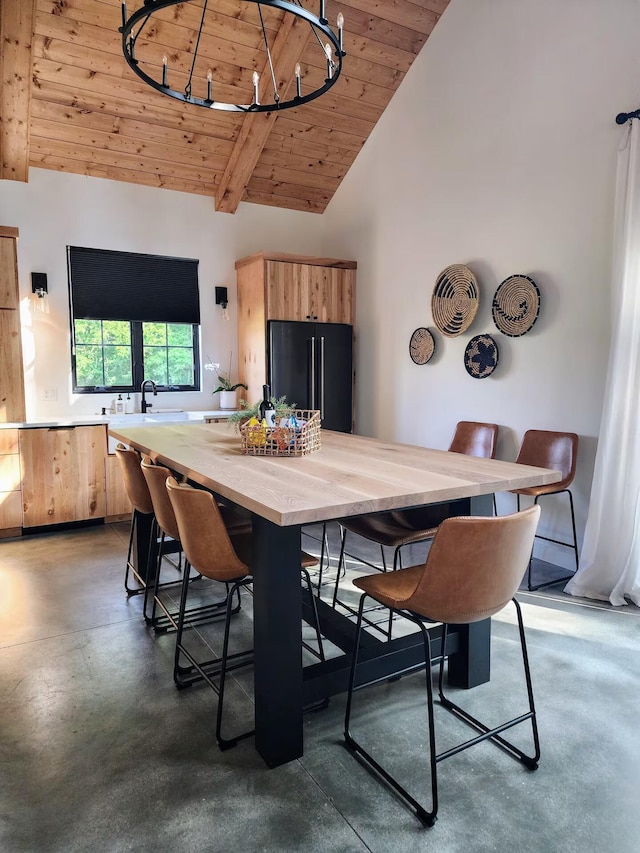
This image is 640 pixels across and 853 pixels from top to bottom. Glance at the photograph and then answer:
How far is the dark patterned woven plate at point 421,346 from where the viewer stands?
4598 millimetres

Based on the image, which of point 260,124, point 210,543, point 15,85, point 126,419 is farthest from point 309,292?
point 210,543

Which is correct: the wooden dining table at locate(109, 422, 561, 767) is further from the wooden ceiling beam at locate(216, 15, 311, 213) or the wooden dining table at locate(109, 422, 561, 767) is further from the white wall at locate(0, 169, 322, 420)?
the wooden ceiling beam at locate(216, 15, 311, 213)

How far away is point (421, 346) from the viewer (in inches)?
185

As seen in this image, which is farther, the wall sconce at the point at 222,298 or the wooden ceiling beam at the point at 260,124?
the wall sconce at the point at 222,298

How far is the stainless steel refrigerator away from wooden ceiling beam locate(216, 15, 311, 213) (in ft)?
4.54

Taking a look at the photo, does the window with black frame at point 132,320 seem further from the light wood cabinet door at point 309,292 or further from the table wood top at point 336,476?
the table wood top at point 336,476

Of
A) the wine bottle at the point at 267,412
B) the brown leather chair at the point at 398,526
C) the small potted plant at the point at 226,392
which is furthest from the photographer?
the small potted plant at the point at 226,392

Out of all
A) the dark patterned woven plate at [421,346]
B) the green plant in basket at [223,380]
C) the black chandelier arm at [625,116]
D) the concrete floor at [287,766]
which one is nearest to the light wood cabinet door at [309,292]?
the green plant in basket at [223,380]

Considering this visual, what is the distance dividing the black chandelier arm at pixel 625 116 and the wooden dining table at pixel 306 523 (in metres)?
2.18

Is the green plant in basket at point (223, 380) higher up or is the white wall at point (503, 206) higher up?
the white wall at point (503, 206)

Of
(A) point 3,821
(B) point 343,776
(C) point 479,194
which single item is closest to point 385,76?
(C) point 479,194

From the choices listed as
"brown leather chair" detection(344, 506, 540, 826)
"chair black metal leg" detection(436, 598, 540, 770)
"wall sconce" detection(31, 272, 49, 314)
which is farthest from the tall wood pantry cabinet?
"brown leather chair" detection(344, 506, 540, 826)

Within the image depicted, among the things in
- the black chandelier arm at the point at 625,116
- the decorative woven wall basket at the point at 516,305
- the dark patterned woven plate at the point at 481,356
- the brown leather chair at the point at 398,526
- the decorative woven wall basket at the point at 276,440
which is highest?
the black chandelier arm at the point at 625,116

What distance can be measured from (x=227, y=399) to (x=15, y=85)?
9.56 ft
